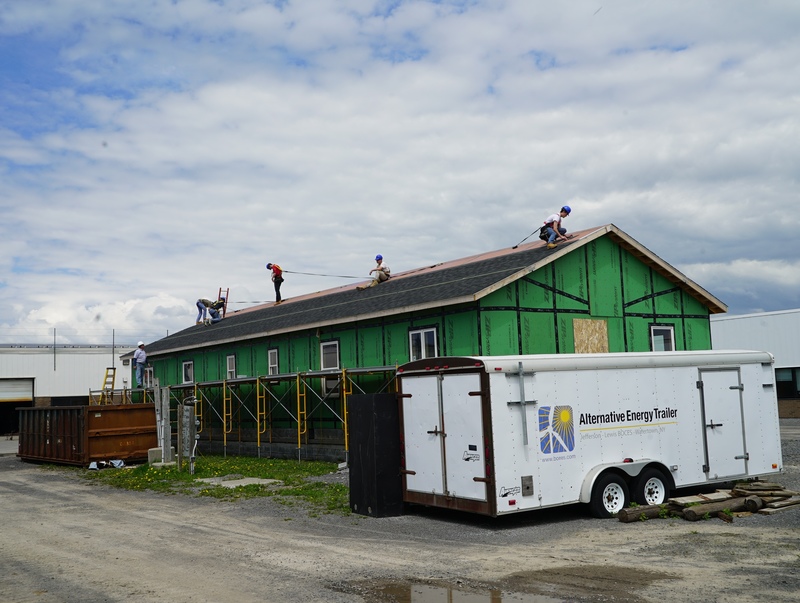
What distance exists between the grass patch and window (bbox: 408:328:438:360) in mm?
3963

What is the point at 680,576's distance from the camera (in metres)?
9.20

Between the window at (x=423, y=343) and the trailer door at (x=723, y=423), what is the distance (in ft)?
27.9

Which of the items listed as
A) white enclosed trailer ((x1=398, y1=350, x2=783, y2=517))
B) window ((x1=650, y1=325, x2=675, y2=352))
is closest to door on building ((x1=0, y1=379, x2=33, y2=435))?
window ((x1=650, y1=325, x2=675, y2=352))

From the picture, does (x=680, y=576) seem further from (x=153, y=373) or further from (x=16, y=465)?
(x=153, y=373)

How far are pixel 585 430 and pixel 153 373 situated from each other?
3102 cm

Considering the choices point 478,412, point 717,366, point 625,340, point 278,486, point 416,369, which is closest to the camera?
point 478,412

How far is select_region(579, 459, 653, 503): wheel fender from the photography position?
42.9ft

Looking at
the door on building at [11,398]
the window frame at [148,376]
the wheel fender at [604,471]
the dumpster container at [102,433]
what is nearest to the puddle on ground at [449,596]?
the wheel fender at [604,471]

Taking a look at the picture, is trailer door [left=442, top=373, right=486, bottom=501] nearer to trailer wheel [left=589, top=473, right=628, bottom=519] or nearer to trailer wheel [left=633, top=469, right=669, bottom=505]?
trailer wheel [left=589, top=473, right=628, bottom=519]

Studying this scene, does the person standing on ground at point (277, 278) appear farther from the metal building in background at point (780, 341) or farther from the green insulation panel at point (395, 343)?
the metal building in background at point (780, 341)

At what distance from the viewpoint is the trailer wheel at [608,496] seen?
13203 mm

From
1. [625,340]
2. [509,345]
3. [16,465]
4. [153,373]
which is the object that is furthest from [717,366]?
[153,373]

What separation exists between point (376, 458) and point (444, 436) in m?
1.51

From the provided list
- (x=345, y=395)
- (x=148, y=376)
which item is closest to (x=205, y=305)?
(x=148, y=376)
